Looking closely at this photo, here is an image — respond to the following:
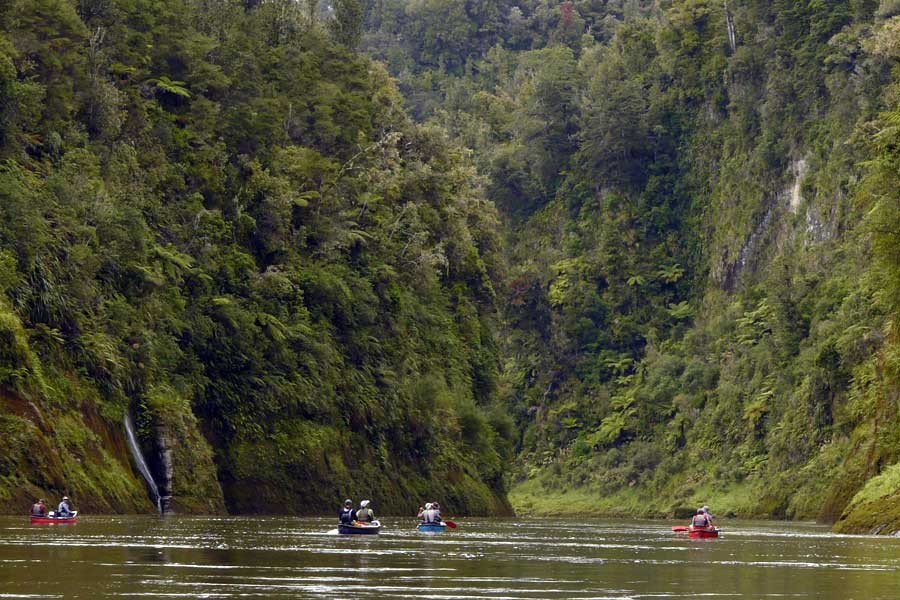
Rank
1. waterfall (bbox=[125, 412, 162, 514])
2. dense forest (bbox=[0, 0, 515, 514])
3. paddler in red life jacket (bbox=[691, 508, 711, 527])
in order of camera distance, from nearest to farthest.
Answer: paddler in red life jacket (bbox=[691, 508, 711, 527]) < dense forest (bbox=[0, 0, 515, 514]) < waterfall (bbox=[125, 412, 162, 514])

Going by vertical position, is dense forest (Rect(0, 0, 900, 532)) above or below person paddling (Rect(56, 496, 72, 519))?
above

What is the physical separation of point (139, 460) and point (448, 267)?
33.8 m

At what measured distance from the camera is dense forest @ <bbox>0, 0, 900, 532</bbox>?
61281mm

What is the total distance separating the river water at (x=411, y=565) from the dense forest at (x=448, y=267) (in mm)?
8777

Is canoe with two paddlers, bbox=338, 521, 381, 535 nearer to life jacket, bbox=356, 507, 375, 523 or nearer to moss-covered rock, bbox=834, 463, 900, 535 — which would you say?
life jacket, bbox=356, 507, 375, 523

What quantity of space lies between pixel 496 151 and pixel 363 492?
255 ft

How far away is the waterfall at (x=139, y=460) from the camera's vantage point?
6053 centimetres

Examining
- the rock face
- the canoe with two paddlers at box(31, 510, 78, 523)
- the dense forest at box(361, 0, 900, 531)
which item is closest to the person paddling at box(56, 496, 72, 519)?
the canoe with two paddlers at box(31, 510, 78, 523)

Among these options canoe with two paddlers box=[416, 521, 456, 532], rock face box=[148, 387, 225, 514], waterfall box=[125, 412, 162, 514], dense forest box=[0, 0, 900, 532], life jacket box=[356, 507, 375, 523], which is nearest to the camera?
life jacket box=[356, 507, 375, 523]

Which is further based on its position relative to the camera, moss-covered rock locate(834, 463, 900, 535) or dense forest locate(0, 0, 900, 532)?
dense forest locate(0, 0, 900, 532)

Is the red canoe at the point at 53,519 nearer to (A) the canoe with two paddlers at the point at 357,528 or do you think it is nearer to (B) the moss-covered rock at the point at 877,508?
(A) the canoe with two paddlers at the point at 357,528

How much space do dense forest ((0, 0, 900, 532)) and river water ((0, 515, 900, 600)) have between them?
8777 mm

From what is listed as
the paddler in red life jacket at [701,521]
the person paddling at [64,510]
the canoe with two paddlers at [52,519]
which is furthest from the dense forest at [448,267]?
the paddler in red life jacket at [701,521]

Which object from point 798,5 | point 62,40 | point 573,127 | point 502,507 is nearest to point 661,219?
point 573,127
